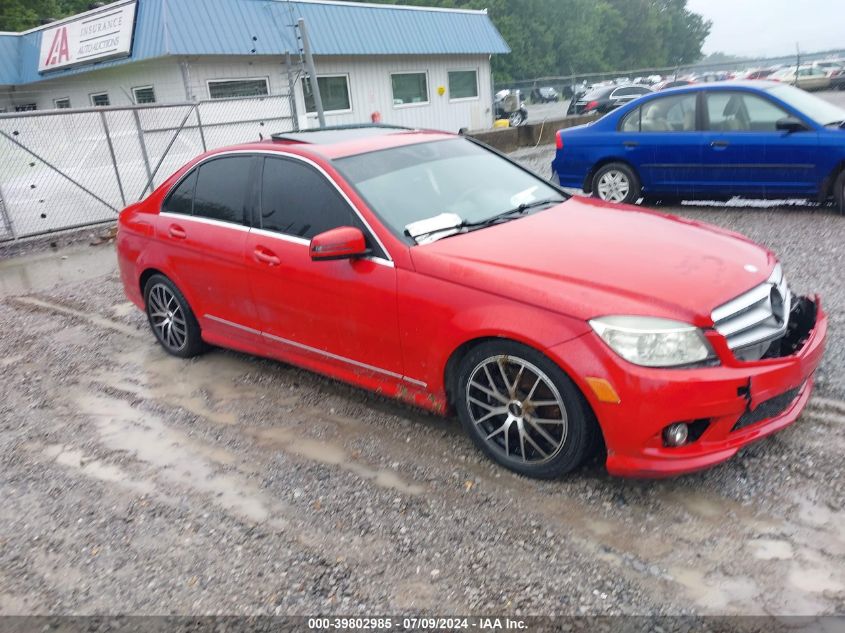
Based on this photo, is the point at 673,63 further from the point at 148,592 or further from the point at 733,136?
the point at 148,592

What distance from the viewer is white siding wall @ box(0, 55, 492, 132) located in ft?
52.0

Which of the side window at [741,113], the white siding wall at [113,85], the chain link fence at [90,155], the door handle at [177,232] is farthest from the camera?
the white siding wall at [113,85]

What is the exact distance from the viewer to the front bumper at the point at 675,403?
2.74m

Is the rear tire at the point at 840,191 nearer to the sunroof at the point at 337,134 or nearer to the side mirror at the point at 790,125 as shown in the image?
the side mirror at the point at 790,125

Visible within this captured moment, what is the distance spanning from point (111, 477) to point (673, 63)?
95360mm

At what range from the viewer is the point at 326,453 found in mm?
3656

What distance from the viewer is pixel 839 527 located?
2.74 metres

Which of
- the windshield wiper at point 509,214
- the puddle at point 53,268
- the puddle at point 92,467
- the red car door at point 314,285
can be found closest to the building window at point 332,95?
the puddle at point 53,268

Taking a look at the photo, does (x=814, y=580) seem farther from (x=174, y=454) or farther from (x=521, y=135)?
(x=521, y=135)

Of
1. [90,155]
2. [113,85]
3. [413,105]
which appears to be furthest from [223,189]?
[413,105]

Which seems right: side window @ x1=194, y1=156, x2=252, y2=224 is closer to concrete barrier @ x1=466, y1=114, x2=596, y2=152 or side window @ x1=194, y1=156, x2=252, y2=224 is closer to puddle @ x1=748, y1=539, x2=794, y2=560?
puddle @ x1=748, y1=539, x2=794, y2=560

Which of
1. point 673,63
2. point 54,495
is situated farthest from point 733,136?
point 673,63

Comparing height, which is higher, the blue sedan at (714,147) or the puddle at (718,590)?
the blue sedan at (714,147)

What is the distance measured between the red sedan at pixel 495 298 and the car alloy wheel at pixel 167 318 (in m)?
0.23
